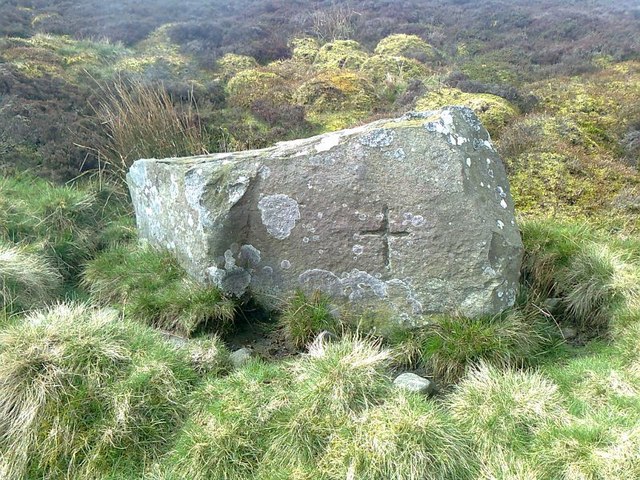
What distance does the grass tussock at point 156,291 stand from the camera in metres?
5.13

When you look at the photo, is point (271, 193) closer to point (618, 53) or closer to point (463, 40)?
point (618, 53)

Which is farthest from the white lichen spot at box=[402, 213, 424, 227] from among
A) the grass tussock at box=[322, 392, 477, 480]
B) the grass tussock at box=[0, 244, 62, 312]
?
the grass tussock at box=[0, 244, 62, 312]

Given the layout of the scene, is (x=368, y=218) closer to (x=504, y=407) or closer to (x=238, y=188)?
(x=238, y=188)

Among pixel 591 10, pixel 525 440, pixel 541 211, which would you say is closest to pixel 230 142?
pixel 541 211

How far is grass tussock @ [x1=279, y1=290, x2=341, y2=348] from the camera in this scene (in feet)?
16.1

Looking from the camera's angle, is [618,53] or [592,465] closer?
[592,465]

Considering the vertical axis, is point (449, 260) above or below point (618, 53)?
above

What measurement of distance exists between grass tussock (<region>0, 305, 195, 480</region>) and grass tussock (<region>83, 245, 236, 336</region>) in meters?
0.77

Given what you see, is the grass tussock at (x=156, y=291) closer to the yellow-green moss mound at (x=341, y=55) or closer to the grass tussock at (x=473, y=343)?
the grass tussock at (x=473, y=343)

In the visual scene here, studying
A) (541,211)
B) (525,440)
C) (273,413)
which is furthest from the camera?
(541,211)

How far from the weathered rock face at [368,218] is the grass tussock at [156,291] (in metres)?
0.22

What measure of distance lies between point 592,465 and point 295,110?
9.13 metres

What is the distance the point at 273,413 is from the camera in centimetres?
381

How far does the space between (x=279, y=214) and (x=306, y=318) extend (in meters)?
0.98
